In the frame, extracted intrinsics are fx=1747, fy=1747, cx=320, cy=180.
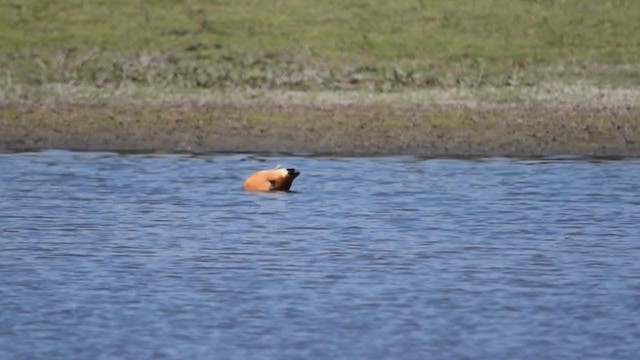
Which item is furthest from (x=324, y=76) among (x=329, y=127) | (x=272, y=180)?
(x=272, y=180)

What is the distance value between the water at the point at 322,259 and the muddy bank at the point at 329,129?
0.62 metres

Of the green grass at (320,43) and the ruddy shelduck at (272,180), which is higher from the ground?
the green grass at (320,43)

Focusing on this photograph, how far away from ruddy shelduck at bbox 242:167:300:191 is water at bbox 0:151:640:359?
0.17 metres

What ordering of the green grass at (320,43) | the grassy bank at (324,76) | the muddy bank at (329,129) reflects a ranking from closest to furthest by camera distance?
the muddy bank at (329,129), the grassy bank at (324,76), the green grass at (320,43)

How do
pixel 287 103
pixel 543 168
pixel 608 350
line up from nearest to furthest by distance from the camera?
pixel 608 350 → pixel 543 168 → pixel 287 103

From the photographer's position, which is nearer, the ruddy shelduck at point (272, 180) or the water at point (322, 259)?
the water at point (322, 259)

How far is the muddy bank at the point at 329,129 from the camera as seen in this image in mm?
19828

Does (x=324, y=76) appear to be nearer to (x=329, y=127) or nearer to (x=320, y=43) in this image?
(x=320, y=43)

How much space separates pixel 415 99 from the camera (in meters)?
21.6

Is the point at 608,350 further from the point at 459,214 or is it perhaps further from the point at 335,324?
→ the point at 459,214

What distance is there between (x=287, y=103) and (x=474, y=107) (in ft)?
7.45

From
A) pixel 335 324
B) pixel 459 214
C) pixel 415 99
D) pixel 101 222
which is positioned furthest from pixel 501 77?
pixel 335 324

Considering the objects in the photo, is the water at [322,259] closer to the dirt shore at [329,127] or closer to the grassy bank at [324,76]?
the dirt shore at [329,127]

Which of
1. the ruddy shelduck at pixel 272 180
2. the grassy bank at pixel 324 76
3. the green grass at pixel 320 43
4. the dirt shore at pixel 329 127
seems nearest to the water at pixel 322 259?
the ruddy shelduck at pixel 272 180
